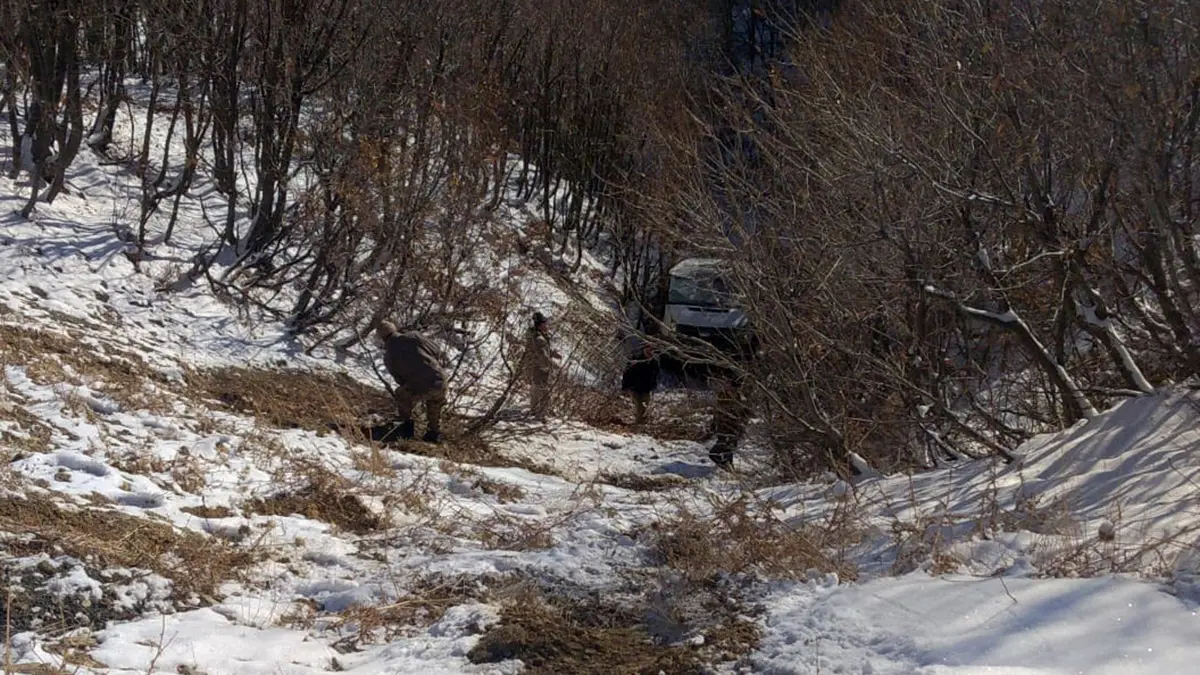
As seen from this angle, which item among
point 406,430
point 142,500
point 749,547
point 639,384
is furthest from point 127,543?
point 639,384

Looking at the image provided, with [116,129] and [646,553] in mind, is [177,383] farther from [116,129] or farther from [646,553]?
[116,129]

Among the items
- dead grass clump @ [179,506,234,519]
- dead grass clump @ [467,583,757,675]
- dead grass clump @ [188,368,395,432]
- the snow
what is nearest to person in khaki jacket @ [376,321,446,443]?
dead grass clump @ [188,368,395,432]

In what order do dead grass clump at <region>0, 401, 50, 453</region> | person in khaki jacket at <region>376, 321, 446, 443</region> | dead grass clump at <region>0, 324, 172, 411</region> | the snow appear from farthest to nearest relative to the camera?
1. person in khaki jacket at <region>376, 321, 446, 443</region>
2. dead grass clump at <region>0, 324, 172, 411</region>
3. dead grass clump at <region>0, 401, 50, 453</region>
4. the snow

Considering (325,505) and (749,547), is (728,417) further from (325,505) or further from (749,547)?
(749,547)

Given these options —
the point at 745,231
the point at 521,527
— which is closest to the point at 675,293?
the point at 745,231

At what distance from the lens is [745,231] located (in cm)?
970

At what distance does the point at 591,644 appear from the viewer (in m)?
4.98

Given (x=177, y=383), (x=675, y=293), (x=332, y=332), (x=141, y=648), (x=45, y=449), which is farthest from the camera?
(x=675, y=293)

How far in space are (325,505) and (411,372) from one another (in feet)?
9.86

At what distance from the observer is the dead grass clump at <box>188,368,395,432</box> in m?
9.99

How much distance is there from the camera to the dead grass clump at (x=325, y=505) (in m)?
7.04

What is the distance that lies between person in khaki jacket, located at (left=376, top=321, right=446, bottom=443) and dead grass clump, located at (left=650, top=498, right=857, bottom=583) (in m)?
4.15

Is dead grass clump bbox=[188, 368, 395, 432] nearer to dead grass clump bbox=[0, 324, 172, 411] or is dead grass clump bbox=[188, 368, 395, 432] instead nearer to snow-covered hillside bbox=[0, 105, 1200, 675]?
snow-covered hillside bbox=[0, 105, 1200, 675]

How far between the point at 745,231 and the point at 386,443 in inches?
139
